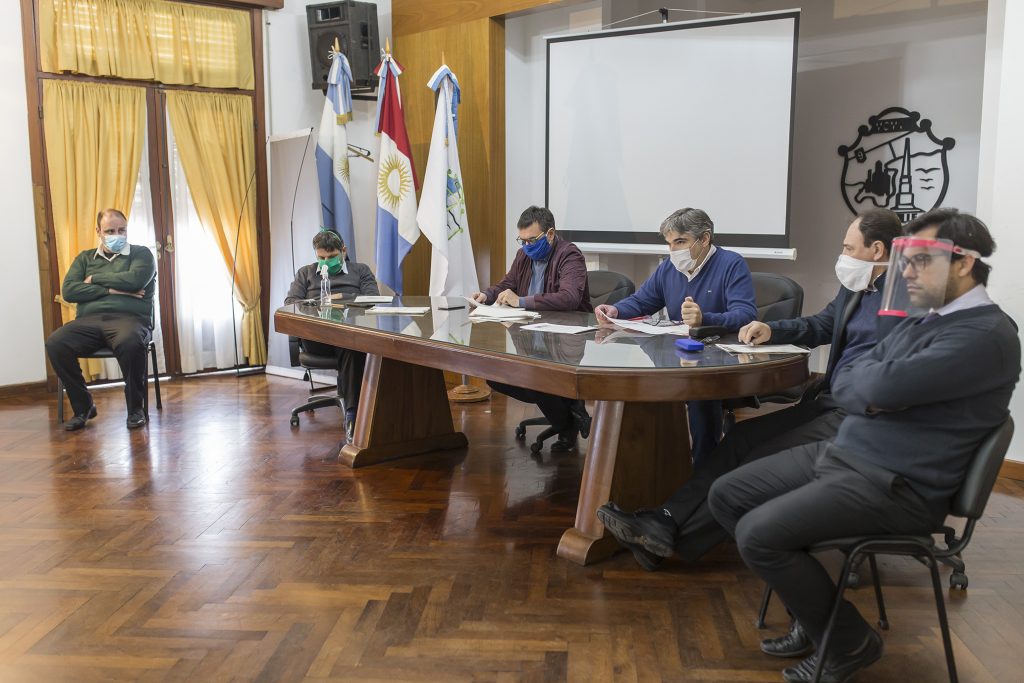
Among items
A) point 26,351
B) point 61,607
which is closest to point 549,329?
point 61,607

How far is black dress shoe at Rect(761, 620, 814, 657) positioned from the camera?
2.39 m

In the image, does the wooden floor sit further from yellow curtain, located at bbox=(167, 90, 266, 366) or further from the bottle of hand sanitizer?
yellow curtain, located at bbox=(167, 90, 266, 366)

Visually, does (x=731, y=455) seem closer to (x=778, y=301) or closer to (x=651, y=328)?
(x=651, y=328)

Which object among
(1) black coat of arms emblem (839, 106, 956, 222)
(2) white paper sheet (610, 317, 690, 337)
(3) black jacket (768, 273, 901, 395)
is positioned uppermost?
(1) black coat of arms emblem (839, 106, 956, 222)

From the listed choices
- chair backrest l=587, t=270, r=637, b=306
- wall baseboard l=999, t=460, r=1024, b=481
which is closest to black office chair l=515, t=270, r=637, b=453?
chair backrest l=587, t=270, r=637, b=306

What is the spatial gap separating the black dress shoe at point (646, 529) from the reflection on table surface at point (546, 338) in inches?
20.1

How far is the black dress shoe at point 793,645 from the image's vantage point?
2.39m

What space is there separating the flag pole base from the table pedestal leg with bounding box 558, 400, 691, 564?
2597 mm

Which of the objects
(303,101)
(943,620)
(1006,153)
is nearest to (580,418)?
(1006,153)

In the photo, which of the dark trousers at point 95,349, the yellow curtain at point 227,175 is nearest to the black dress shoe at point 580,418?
the dark trousers at point 95,349

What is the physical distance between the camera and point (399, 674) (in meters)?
2.32

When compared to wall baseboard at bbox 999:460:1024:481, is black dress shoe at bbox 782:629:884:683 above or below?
above

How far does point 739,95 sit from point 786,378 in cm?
308

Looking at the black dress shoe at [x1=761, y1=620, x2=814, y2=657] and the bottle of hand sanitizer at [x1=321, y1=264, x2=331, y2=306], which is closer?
the black dress shoe at [x1=761, y1=620, x2=814, y2=657]
